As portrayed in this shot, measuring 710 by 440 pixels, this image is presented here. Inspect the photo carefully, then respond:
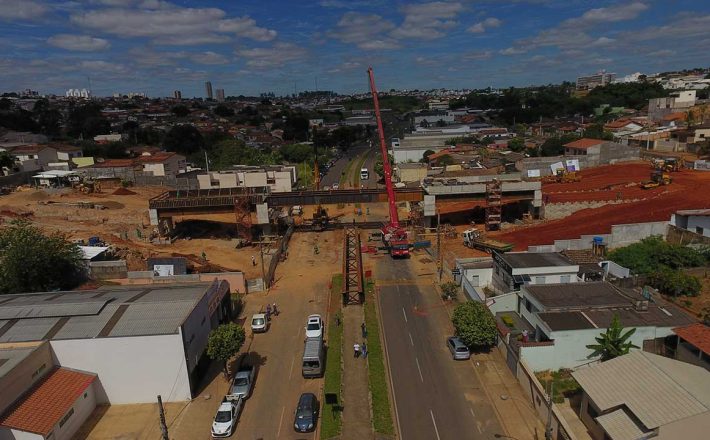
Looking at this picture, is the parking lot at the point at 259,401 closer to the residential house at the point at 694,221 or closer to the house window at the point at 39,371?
the house window at the point at 39,371

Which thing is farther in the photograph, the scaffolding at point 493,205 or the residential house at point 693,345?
the scaffolding at point 493,205

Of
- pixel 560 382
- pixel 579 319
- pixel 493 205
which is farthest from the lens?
pixel 493 205

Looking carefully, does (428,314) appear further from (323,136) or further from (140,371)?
(323,136)

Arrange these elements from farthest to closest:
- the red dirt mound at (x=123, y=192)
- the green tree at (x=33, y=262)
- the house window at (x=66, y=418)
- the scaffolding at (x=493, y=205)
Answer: the red dirt mound at (x=123, y=192) < the scaffolding at (x=493, y=205) < the green tree at (x=33, y=262) < the house window at (x=66, y=418)

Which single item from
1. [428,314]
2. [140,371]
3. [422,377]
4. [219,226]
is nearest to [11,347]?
[140,371]

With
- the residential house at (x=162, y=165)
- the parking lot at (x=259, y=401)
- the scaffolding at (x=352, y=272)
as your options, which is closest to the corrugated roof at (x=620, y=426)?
the parking lot at (x=259, y=401)

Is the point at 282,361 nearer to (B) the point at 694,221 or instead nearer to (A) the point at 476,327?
(A) the point at 476,327

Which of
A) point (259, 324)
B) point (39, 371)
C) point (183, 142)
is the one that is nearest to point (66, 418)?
point (39, 371)
